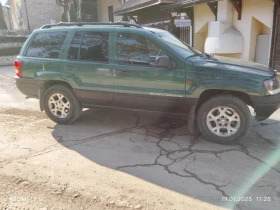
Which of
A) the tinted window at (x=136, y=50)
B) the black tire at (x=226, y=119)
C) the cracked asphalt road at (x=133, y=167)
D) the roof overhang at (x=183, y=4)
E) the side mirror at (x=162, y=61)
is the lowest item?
the cracked asphalt road at (x=133, y=167)

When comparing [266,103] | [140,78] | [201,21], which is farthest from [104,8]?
[266,103]

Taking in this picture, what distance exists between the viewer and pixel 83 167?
3.29m

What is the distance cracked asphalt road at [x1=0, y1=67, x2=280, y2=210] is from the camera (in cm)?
263

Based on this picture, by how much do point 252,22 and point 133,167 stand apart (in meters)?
7.72

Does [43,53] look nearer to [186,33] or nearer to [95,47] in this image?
[95,47]

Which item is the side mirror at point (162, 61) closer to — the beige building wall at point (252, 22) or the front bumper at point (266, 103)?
the front bumper at point (266, 103)

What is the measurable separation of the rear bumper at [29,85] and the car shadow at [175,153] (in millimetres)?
904

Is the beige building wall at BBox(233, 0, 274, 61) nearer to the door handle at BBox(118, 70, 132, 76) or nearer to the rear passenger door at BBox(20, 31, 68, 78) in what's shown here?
the door handle at BBox(118, 70, 132, 76)

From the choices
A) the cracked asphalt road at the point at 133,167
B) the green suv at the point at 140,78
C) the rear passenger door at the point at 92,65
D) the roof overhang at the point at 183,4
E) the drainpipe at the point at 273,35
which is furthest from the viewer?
the roof overhang at the point at 183,4

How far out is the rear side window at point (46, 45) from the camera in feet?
15.3

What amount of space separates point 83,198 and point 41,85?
2.87 metres

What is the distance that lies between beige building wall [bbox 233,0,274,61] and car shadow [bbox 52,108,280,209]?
492 cm

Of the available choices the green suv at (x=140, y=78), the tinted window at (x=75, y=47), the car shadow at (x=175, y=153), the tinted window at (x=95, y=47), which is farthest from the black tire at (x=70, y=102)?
the tinted window at (x=95, y=47)

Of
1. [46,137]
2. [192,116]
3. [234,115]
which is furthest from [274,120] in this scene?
[46,137]
